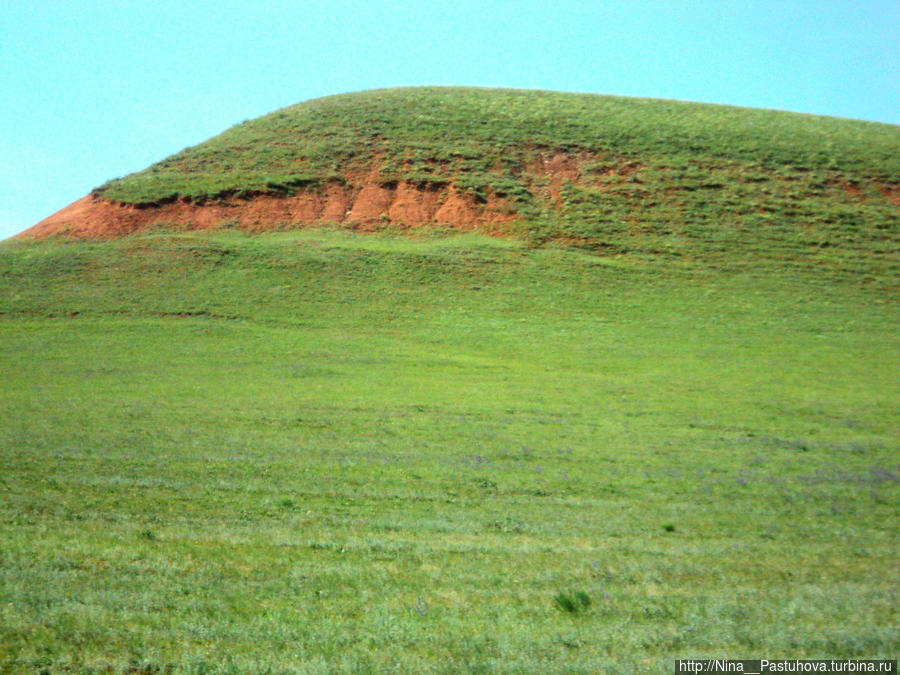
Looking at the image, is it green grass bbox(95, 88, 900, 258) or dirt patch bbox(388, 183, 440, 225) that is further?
dirt patch bbox(388, 183, 440, 225)

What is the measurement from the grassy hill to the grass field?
0.24 ft

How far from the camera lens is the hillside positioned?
47.1m

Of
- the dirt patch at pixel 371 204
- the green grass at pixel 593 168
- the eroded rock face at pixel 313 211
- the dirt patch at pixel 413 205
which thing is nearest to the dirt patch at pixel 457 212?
the eroded rock face at pixel 313 211

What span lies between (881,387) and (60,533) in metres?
25.7

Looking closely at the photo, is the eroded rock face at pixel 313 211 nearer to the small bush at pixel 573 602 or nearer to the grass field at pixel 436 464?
the grass field at pixel 436 464

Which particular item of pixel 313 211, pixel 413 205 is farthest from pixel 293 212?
pixel 413 205

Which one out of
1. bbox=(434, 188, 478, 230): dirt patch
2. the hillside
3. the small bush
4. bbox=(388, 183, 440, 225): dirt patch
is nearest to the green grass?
the hillside

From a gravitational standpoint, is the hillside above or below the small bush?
above

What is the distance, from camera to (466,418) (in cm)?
2012

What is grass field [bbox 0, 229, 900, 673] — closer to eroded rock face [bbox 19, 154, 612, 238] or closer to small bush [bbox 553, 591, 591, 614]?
small bush [bbox 553, 591, 591, 614]

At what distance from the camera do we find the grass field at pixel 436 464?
19.2ft

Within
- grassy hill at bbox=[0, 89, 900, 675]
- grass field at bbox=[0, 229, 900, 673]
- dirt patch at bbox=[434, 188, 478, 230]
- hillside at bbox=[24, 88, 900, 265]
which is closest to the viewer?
grass field at bbox=[0, 229, 900, 673]

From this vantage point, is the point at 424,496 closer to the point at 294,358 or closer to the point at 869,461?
the point at 869,461

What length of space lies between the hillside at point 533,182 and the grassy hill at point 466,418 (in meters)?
0.40
